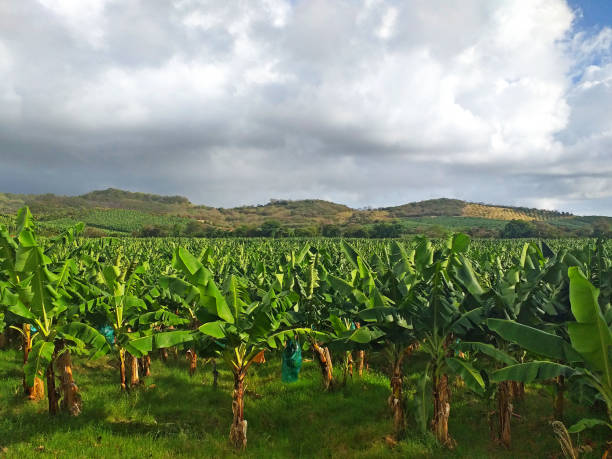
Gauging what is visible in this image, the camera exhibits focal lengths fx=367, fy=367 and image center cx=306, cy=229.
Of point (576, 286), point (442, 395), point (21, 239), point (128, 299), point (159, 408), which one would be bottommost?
point (159, 408)

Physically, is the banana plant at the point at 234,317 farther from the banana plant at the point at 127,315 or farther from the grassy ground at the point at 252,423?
the grassy ground at the point at 252,423

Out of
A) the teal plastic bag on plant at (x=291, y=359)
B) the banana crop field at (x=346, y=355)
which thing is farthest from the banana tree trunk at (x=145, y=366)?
the teal plastic bag on plant at (x=291, y=359)

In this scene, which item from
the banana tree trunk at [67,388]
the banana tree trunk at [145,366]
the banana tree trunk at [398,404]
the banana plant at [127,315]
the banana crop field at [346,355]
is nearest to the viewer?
the banana crop field at [346,355]

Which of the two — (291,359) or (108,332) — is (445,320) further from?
(108,332)

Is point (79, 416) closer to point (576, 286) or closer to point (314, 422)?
point (314, 422)

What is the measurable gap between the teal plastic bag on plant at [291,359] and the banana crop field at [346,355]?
41mm

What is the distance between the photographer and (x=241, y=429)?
722 cm

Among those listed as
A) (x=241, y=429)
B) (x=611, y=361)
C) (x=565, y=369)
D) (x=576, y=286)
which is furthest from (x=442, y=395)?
(x=241, y=429)

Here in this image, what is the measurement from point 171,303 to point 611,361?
10.8 metres

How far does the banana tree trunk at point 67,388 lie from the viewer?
8.35 m

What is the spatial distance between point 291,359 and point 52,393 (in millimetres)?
5432

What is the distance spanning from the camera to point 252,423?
8688 mm

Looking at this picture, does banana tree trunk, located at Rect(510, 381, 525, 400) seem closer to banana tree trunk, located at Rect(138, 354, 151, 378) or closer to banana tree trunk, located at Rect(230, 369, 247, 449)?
banana tree trunk, located at Rect(230, 369, 247, 449)

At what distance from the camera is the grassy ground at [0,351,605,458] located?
276 inches
